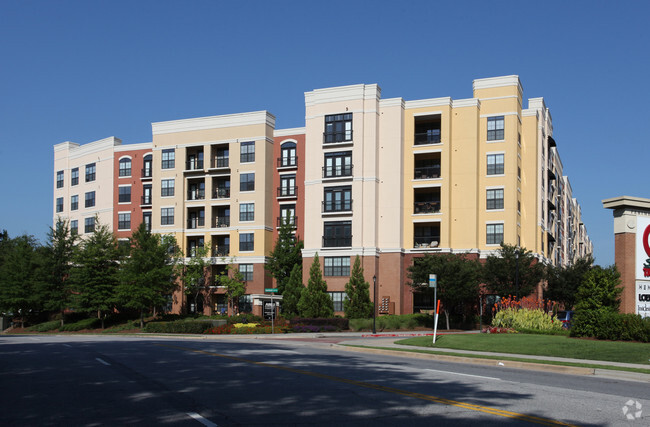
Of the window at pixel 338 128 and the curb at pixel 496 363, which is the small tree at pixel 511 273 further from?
the curb at pixel 496 363

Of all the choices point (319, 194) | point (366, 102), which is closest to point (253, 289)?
point (319, 194)

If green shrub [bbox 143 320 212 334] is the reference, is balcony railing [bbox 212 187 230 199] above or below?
above

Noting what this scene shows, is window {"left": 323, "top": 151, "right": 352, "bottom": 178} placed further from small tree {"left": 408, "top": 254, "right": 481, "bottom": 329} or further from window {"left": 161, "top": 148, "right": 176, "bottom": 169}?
window {"left": 161, "top": 148, "right": 176, "bottom": 169}

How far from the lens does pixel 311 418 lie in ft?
31.0

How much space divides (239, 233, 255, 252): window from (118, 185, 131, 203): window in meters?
15.2

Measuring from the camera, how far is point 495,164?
176 feet

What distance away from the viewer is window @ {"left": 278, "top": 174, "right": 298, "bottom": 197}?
59.9 meters

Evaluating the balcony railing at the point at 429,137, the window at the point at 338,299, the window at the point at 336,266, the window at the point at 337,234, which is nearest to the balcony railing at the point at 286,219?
the window at the point at 337,234

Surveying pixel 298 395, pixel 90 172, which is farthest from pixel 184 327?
pixel 298 395

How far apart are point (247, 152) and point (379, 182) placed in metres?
13.5

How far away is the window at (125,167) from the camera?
222 ft

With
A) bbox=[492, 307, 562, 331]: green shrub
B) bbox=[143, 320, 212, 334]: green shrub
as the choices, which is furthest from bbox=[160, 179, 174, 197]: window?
bbox=[492, 307, 562, 331]: green shrub

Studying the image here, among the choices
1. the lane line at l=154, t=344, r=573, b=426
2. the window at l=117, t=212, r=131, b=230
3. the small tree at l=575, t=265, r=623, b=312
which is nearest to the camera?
the lane line at l=154, t=344, r=573, b=426

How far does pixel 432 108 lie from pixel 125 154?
109 ft
